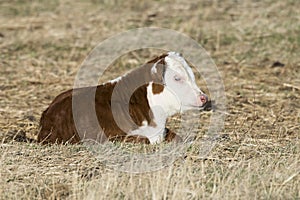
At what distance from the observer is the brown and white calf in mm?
7996

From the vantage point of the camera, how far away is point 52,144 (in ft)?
25.6

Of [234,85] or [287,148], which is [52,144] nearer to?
[287,148]

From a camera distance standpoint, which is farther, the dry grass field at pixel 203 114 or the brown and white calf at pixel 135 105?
the brown and white calf at pixel 135 105

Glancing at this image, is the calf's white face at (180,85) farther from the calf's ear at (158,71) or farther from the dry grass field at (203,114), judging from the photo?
the dry grass field at (203,114)

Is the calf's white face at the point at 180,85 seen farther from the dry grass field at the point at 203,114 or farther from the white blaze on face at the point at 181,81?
the dry grass field at the point at 203,114

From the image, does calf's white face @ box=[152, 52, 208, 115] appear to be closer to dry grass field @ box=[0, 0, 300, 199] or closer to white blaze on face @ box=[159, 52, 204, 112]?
white blaze on face @ box=[159, 52, 204, 112]

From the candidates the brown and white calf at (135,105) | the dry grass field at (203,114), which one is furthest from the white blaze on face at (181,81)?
the dry grass field at (203,114)

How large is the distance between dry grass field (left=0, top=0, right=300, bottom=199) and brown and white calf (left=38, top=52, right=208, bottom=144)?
0.40 meters

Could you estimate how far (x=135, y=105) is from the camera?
321 inches

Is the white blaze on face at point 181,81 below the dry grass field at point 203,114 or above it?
above

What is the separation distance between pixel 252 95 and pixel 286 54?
2.10 metres

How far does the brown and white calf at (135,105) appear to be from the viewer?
26.2ft

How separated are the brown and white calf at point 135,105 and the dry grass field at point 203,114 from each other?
40 centimetres

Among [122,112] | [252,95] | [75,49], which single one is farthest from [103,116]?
[75,49]
